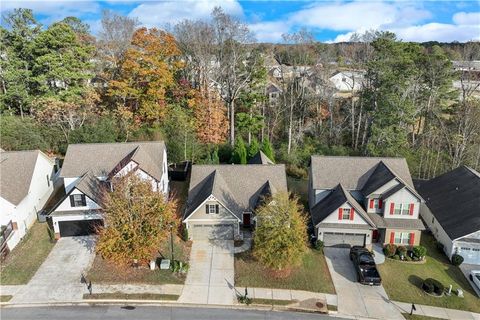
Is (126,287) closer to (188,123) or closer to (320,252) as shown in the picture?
(320,252)

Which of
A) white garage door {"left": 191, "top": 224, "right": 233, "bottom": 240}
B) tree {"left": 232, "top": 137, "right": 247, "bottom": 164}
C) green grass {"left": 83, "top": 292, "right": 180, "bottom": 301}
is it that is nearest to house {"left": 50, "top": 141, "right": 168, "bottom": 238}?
white garage door {"left": 191, "top": 224, "right": 233, "bottom": 240}

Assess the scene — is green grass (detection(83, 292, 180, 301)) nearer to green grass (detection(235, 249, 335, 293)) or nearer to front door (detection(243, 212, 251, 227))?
green grass (detection(235, 249, 335, 293))

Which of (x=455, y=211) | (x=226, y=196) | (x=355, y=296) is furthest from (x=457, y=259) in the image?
(x=226, y=196)

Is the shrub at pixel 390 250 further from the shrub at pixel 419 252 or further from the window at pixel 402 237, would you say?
the shrub at pixel 419 252

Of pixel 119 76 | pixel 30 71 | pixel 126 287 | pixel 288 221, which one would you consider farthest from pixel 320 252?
pixel 30 71

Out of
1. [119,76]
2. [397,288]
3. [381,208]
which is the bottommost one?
[397,288]

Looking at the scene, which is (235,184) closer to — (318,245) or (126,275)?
(318,245)
